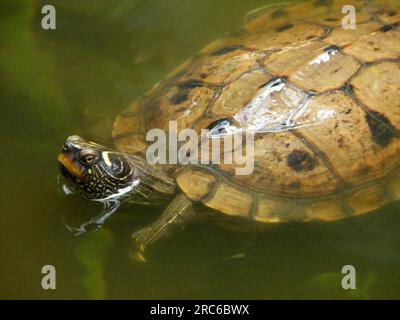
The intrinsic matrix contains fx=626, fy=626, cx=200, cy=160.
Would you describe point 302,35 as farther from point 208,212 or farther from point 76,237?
point 76,237

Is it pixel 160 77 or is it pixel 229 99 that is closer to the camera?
pixel 229 99

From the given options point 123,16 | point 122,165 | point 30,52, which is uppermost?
point 123,16

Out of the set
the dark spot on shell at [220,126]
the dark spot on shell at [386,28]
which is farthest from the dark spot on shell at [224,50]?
the dark spot on shell at [386,28]

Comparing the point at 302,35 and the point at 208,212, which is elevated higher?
the point at 302,35

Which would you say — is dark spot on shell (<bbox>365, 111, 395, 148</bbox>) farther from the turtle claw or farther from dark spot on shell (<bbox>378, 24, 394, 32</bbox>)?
the turtle claw
